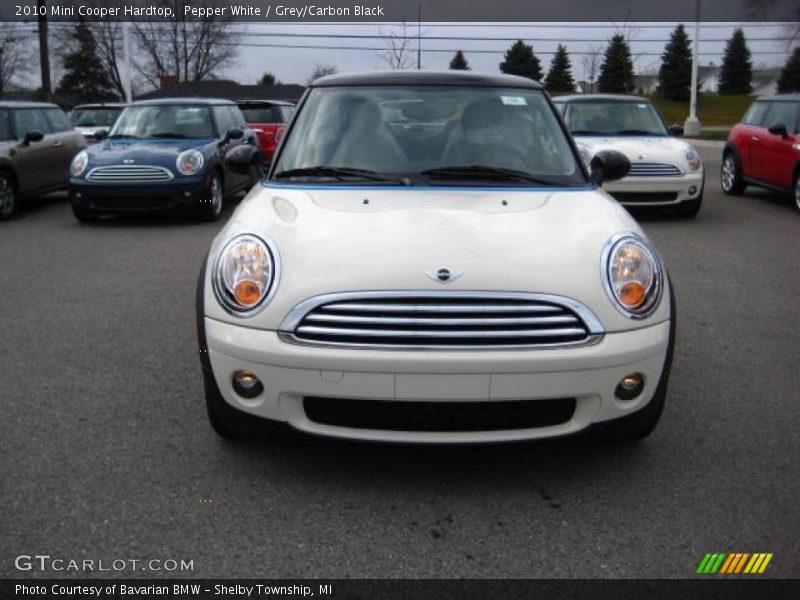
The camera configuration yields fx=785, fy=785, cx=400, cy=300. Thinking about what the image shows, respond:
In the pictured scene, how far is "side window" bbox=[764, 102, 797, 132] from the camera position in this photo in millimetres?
10500

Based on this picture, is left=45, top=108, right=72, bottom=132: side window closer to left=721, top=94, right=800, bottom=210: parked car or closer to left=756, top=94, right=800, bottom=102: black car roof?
left=721, top=94, right=800, bottom=210: parked car

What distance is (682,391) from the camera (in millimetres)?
4074

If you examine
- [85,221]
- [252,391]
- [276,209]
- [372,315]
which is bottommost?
[85,221]

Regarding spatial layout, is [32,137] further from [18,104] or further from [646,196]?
[646,196]

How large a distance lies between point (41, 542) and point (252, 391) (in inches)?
33.9

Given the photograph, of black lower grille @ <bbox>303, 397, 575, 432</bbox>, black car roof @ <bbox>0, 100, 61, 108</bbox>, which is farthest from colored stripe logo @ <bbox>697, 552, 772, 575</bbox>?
black car roof @ <bbox>0, 100, 61, 108</bbox>

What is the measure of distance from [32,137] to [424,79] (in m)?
8.34

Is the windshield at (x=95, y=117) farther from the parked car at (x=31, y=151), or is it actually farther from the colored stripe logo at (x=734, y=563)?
the colored stripe logo at (x=734, y=563)

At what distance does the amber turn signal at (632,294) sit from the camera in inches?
116

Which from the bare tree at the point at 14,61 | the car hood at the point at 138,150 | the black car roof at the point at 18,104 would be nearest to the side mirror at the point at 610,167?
the car hood at the point at 138,150

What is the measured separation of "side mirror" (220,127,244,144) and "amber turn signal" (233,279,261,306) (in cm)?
815

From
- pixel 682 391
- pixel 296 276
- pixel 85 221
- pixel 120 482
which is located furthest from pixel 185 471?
pixel 85 221

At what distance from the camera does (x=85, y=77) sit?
179 ft
